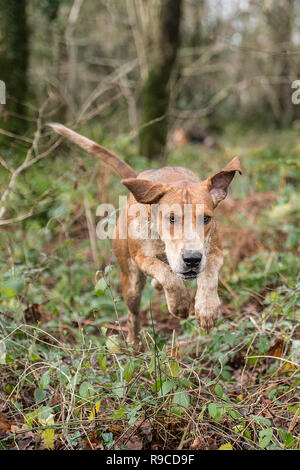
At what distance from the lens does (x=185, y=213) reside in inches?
143

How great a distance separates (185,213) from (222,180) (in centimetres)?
54

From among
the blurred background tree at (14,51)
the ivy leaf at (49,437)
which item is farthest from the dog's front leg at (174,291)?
the blurred background tree at (14,51)

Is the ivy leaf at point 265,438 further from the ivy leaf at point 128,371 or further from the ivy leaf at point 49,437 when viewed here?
the ivy leaf at point 49,437

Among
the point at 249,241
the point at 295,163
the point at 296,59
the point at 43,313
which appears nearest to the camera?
the point at 43,313

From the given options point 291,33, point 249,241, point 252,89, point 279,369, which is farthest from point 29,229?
point 252,89

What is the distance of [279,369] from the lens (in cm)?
397

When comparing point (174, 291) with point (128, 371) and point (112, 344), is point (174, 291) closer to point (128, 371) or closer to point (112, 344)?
point (112, 344)

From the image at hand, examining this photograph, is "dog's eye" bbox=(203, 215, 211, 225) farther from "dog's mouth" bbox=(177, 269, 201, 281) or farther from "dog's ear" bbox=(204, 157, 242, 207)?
"dog's mouth" bbox=(177, 269, 201, 281)

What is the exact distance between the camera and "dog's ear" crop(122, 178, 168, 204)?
3755mm

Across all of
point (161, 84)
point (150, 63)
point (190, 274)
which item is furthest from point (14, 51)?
point (190, 274)

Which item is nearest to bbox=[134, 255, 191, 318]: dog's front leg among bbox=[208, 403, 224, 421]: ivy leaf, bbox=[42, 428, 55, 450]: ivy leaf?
bbox=[208, 403, 224, 421]: ivy leaf
